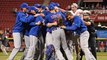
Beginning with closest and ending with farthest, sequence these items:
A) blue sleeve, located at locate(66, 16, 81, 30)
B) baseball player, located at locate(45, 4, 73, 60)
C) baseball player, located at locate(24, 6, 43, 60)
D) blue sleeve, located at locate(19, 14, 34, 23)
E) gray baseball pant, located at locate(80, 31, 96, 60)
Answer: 1. blue sleeve, located at locate(66, 16, 81, 30)
2. baseball player, located at locate(45, 4, 73, 60)
3. gray baseball pant, located at locate(80, 31, 96, 60)
4. baseball player, located at locate(24, 6, 43, 60)
5. blue sleeve, located at locate(19, 14, 34, 23)

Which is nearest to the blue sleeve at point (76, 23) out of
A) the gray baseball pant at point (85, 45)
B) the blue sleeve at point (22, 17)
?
the gray baseball pant at point (85, 45)

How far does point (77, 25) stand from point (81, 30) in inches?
18.8

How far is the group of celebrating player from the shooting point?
15328mm

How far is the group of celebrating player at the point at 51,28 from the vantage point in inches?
603

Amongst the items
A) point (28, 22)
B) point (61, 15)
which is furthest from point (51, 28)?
point (28, 22)

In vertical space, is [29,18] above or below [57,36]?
above

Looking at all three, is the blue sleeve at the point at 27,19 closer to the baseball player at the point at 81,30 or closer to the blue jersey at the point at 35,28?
the blue jersey at the point at 35,28

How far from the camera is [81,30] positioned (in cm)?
1557

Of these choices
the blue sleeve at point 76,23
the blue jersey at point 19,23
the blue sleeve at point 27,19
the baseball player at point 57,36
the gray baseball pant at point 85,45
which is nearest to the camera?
the blue sleeve at point 76,23

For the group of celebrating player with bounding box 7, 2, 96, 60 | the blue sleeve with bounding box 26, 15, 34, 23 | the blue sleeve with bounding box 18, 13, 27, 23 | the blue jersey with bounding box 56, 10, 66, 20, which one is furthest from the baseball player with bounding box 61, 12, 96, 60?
the blue sleeve with bounding box 18, 13, 27, 23

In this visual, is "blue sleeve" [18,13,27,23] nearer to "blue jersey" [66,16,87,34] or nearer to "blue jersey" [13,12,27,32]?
"blue jersey" [13,12,27,32]

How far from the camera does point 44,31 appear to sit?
669 inches

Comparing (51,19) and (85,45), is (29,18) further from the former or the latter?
(85,45)

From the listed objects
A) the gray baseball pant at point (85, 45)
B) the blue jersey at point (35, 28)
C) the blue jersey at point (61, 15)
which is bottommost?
the gray baseball pant at point (85, 45)
